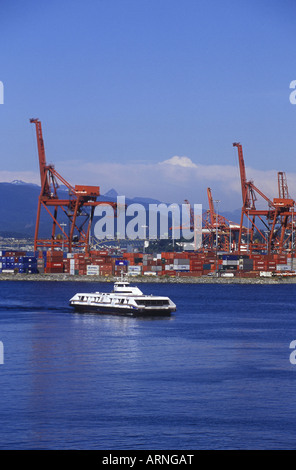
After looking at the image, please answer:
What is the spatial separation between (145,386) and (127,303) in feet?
91.3

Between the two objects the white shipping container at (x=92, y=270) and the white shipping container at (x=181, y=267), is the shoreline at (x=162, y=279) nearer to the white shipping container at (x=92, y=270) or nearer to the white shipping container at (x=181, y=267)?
the white shipping container at (x=92, y=270)

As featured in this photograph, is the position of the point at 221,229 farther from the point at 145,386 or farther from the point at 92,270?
the point at 145,386

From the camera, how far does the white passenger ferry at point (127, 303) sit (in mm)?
57394

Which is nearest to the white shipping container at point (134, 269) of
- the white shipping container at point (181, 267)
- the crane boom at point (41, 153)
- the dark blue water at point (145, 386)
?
the white shipping container at point (181, 267)

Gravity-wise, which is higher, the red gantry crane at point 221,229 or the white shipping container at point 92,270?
the red gantry crane at point 221,229

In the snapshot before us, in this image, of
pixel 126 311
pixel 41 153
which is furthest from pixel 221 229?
pixel 126 311

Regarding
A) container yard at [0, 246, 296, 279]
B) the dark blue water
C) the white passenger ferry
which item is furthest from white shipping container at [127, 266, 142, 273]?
the dark blue water

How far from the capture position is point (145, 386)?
30047mm

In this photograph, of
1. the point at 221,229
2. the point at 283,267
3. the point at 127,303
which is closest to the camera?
the point at 127,303

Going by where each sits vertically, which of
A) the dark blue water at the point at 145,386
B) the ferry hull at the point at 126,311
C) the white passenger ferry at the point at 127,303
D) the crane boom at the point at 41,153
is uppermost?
the crane boom at the point at 41,153

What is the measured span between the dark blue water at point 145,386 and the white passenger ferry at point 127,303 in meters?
2.64

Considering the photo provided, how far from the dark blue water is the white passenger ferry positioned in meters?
2.64

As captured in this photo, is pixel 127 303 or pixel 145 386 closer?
pixel 145 386
